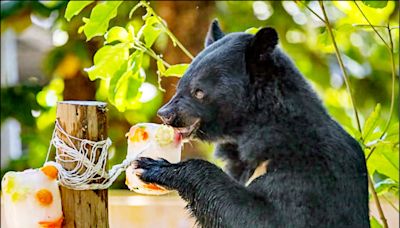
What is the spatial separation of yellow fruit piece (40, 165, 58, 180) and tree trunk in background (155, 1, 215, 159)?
799 mm

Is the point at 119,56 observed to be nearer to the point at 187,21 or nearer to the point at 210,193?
the point at 210,193

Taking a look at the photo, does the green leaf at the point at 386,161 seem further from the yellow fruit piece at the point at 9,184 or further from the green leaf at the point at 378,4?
the yellow fruit piece at the point at 9,184

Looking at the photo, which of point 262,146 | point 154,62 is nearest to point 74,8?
point 262,146

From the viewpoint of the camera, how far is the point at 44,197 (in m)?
0.82

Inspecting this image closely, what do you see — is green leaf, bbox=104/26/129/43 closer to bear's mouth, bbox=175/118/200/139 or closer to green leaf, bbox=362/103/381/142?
bear's mouth, bbox=175/118/200/139

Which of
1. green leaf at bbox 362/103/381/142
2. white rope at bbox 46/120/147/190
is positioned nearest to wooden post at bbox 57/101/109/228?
white rope at bbox 46/120/147/190

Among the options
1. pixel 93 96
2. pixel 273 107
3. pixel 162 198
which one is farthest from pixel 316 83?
pixel 273 107

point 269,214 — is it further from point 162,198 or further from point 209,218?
point 162,198

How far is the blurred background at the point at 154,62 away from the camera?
5.66 feet

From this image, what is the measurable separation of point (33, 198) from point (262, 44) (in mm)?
289

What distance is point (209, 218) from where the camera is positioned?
31.4 inches

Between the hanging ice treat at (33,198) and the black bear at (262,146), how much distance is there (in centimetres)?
10

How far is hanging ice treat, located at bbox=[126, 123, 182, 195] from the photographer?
0.86 meters

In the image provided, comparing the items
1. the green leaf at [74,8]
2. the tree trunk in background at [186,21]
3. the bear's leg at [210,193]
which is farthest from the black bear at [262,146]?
the tree trunk in background at [186,21]
